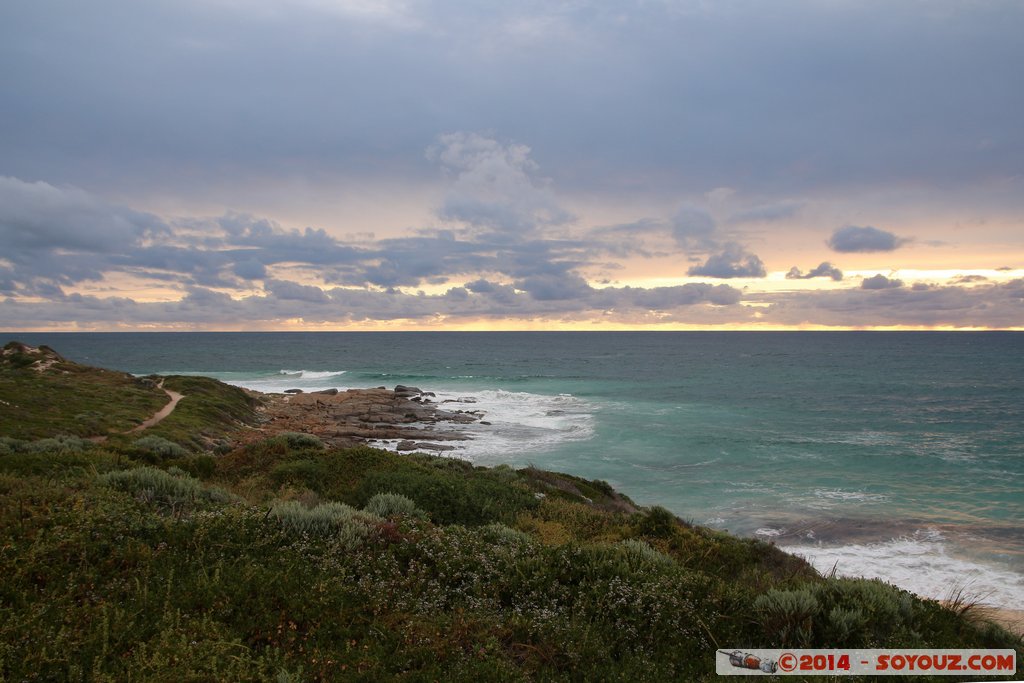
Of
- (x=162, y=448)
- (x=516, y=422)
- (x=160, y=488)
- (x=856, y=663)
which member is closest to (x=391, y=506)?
(x=160, y=488)

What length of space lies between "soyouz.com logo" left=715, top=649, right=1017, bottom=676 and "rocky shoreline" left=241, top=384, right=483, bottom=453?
3187 cm

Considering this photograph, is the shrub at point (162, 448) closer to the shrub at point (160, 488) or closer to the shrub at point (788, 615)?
the shrub at point (160, 488)

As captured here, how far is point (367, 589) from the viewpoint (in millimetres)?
6059

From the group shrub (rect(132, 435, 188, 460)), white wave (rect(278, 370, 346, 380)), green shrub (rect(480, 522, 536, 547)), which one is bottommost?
white wave (rect(278, 370, 346, 380))

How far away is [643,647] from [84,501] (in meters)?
6.76

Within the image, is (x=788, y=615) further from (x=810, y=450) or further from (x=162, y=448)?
(x=810, y=450)

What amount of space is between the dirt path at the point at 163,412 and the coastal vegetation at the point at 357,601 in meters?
22.1

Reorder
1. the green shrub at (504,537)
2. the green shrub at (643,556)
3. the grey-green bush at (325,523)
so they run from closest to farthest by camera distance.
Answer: the grey-green bush at (325,523) → the green shrub at (643,556) → the green shrub at (504,537)

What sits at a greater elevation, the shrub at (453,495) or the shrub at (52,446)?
the shrub at (52,446)

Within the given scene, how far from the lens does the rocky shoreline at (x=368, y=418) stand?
39781 millimetres

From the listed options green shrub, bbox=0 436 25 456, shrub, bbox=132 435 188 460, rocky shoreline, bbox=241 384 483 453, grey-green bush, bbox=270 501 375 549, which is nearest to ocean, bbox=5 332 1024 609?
rocky shoreline, bbox=241 384 483 453

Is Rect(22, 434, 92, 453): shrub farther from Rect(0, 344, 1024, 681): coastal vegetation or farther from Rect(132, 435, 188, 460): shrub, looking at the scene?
Rect(0, 344, 1024, 681): coastal vegetation

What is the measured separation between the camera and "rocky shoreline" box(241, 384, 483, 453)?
131ft

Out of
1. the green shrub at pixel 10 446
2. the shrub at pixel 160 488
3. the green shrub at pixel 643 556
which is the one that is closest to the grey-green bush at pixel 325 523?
the shrub at pixel 160 488
